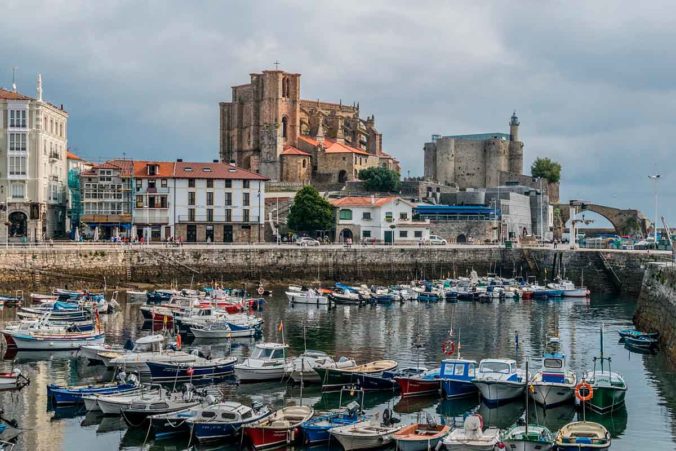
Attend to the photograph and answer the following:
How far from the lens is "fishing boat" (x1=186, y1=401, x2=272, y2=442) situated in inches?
1220

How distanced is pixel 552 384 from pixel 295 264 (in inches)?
2001

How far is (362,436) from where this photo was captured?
29.9 meters

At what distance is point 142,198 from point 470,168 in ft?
208

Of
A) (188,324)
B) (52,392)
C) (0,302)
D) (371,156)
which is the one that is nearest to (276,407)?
(52,392)

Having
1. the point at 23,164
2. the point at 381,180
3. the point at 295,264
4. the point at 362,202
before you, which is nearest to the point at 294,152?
the point at 381,180

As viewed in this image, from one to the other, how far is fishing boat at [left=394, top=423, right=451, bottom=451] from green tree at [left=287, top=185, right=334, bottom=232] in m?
70.3

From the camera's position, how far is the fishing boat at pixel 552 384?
35875 mm

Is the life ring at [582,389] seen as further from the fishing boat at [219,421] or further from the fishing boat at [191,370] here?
the fishing boat at [191,370]

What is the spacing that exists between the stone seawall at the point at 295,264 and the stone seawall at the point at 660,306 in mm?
20367

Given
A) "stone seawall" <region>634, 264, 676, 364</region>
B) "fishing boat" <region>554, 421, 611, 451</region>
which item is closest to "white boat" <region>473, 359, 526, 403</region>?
"fishing boat" <region>554, 421, 611, 451</region>

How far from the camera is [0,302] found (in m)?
62.9

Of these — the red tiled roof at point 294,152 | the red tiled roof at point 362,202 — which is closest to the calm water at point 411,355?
the red tiled roof at point 362,202

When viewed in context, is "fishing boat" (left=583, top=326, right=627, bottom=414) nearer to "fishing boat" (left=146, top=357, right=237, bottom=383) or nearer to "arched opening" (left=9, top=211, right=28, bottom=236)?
"fishing boat" (left=146, top=357, right=237, bottom=383)

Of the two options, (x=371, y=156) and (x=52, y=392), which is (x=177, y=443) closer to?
(x=52, y=392)
